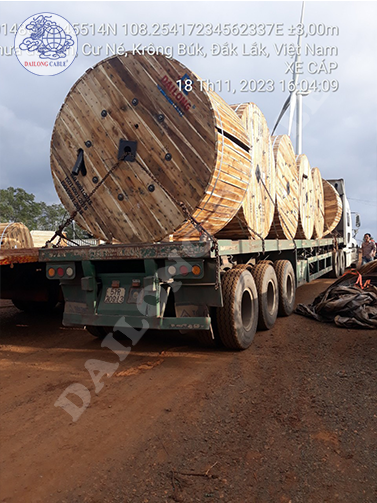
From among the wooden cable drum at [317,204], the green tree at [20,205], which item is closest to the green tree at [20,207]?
the green tree at [20,205]

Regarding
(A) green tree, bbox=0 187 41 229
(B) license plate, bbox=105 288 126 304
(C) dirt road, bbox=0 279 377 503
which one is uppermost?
(A) green tree, bbox=0 187 41 229

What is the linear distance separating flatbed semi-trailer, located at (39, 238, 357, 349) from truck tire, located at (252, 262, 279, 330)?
0.99 feet

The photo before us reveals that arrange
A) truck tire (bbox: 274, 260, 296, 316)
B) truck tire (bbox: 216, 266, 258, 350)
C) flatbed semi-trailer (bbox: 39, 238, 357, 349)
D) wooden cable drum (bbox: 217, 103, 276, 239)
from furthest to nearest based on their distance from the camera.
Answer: truck tire (bbox: 274, 260, 296, 316) < wooden cable drum (bbox: 217, 103, 276, 239) < truck tire (bbox: 216, 266, 258, 350) < flatbed semi-trailer (bbox: 39, 238, 357, 349)

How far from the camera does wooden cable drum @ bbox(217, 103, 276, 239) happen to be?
234 inches

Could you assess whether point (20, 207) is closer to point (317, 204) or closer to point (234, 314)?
point (317, 204)

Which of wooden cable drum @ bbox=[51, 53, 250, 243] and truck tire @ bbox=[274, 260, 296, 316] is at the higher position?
wooden cable drum @ bbox=[51, 53, 250, 243]

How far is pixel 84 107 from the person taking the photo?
17.2ft

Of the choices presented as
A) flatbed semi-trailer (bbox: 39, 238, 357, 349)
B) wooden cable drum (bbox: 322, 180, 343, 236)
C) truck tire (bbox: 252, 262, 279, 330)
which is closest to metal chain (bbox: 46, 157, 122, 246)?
flatbed semi-trailer (bbox: 39, 238, 357, 349)

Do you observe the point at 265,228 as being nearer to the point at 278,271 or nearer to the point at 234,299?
the point at 278,271

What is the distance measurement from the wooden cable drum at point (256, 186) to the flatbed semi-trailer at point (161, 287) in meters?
0.46

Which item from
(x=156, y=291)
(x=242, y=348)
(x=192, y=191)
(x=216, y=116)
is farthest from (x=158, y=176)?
(x=242, y=348)

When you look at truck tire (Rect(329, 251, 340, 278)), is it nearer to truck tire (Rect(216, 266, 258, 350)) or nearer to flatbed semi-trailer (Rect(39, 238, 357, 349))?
flatbed semi-trailer (Rect(39, 238, 357, 349))

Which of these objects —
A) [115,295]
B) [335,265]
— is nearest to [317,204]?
[335,265]

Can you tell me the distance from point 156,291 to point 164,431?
5.44ft
